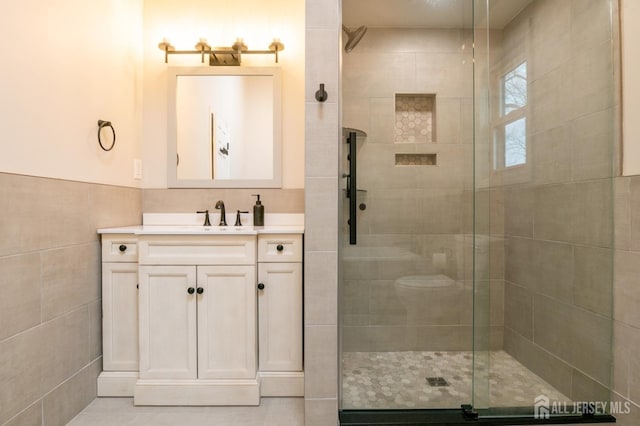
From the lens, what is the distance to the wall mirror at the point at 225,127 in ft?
6.88

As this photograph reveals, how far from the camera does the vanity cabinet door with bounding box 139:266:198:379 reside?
1590 millimetres

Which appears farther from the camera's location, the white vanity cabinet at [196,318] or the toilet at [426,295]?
the toilet at [426,295]

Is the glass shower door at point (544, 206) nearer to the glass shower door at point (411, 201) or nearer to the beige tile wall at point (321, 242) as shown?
the glass shower door at point (411, 201)

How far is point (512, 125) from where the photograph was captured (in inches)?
64.2

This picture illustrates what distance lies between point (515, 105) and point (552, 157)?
0.33 m

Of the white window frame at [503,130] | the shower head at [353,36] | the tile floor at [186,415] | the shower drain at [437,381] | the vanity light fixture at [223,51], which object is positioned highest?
the vanity light fixture at [223,51]

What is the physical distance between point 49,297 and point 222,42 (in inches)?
71.4

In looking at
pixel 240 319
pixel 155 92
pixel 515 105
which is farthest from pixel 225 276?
pixel 515 105

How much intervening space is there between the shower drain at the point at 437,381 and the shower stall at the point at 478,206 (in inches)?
0.6

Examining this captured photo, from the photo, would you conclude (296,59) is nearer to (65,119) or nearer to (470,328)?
(65,119)

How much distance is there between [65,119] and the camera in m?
1.46

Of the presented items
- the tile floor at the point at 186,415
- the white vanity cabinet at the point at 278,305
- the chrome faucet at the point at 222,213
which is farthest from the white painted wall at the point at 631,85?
the chrome faucet at the point at 222,213

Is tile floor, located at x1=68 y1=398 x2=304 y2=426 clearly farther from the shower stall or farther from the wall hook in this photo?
the wall hook

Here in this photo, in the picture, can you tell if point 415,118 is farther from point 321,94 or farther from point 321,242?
point 321,242
